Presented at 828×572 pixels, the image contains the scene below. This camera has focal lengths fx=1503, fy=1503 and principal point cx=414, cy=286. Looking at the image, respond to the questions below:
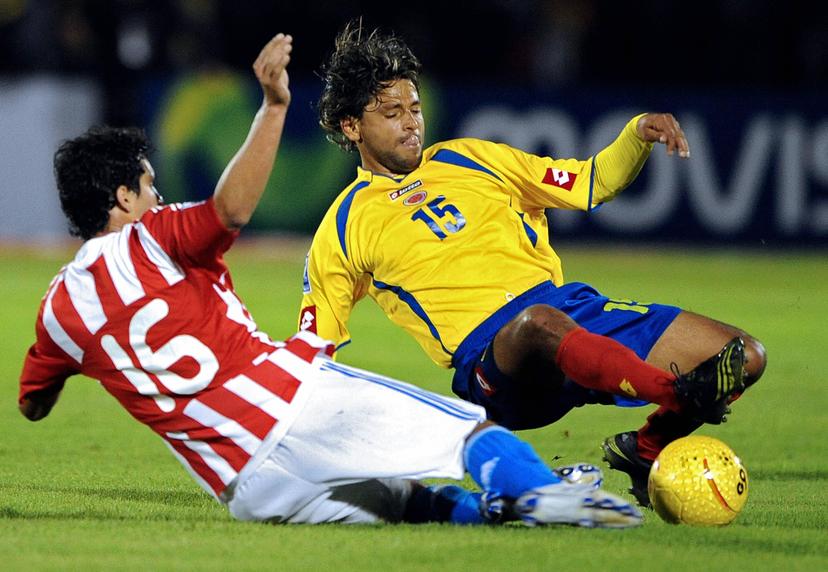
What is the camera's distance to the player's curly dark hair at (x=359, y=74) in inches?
262

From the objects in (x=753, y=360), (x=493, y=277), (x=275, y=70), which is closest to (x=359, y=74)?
(x=493, y=277)

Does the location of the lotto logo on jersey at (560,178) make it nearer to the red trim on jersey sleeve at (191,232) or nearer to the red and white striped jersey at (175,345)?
the red and white striped jersey at (175,345)

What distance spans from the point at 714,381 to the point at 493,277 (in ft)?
4.05

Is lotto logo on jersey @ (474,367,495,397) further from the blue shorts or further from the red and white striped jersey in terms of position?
the red and white striped jersey

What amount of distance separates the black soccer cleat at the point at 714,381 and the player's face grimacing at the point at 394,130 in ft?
6.04

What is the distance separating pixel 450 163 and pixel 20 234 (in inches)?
542

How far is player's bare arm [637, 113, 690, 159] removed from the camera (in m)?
6.03

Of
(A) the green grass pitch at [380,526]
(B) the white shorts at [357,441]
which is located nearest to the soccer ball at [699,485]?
(A) the green grass pitch at [380,526]

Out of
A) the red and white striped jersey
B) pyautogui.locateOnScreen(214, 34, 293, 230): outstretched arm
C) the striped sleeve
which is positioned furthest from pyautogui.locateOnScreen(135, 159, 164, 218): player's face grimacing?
pyautogui.locateOnScreen(214, 34, 293, 230): outstretched arm

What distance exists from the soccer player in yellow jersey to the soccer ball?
140 millimetres

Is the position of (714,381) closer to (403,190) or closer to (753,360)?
(753,360)

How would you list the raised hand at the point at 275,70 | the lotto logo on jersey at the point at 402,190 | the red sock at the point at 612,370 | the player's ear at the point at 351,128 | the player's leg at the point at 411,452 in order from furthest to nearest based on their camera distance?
the player's ear at the point at 351,128 < the lotto logo on jersey at the point at 402,190 < the red sock at the point at 612,370 < the player's leg at the point at 411,452 < the raised hand at the point at 275,70

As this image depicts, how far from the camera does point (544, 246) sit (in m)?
6.44

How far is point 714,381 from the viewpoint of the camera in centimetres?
516
